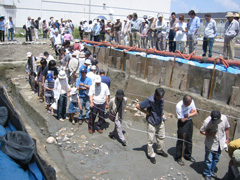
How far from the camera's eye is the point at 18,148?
363cm

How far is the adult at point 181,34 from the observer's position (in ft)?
34.1

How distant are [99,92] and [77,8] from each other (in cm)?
2548

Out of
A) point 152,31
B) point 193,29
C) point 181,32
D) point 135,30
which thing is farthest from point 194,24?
point 135,30

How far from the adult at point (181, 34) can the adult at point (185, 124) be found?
533 cm

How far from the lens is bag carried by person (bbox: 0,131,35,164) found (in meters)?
3.62

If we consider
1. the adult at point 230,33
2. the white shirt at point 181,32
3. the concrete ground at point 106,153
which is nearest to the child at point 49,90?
the concrete ground at point 106,153

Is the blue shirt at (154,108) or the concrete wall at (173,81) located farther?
the concrete wall at (173,81)

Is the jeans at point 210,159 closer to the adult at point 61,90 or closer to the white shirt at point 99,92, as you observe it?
the white shirt at point 99,92

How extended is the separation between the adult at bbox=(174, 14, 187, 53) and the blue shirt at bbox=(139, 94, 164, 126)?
18.3 feet

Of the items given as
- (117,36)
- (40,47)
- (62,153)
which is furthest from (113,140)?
(40,47)

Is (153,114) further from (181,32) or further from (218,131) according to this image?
(181,32)

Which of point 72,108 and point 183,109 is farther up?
point 183,109

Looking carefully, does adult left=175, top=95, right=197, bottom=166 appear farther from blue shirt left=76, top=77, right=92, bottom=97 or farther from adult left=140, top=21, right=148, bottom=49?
adult left=140, top=21, right=148, bottom=49

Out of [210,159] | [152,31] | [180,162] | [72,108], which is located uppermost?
[152,31]
